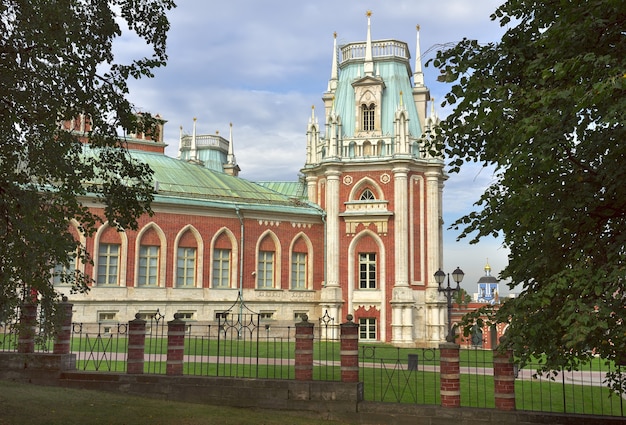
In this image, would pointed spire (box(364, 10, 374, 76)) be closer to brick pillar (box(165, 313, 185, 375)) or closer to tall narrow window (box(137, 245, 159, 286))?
tall narrow window (box(137, 245, 159, 286))

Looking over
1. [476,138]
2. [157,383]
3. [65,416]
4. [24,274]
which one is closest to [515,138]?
[476,138]

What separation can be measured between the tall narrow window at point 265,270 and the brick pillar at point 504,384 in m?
21.8

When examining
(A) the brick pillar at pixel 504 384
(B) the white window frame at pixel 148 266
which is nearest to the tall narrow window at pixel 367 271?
(B) the white window frame at pixel 148 266

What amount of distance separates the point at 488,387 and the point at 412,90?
24126 mm

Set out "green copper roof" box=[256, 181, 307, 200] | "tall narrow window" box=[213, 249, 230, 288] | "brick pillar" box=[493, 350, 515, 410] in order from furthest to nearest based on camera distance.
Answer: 1. "green copper roof" box=[256, 181, 307, 200]
2. "tall narrow window" box=[213, 249, 230, 288]
3. "brick pillar" box=[493, 350, 515, 410]

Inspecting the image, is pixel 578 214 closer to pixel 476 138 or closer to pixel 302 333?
pixel 476 138

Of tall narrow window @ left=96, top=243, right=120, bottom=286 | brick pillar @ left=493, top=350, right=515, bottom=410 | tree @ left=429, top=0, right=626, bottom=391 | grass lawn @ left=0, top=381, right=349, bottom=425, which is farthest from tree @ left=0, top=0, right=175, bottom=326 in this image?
tall narrow window @ left=96, top=243, right=120, bottom=286

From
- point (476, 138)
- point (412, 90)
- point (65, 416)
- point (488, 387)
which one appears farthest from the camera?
point (412, 90)

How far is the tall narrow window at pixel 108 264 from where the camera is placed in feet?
94.5

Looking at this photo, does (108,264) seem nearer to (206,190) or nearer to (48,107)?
(206,190)

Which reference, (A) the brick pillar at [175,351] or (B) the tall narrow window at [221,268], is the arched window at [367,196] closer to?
(B) the tall narrow window at [221,268]

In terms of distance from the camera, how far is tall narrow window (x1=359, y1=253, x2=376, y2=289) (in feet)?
111

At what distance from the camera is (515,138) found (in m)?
7.64

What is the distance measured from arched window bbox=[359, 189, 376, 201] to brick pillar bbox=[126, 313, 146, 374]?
21.6 meters
